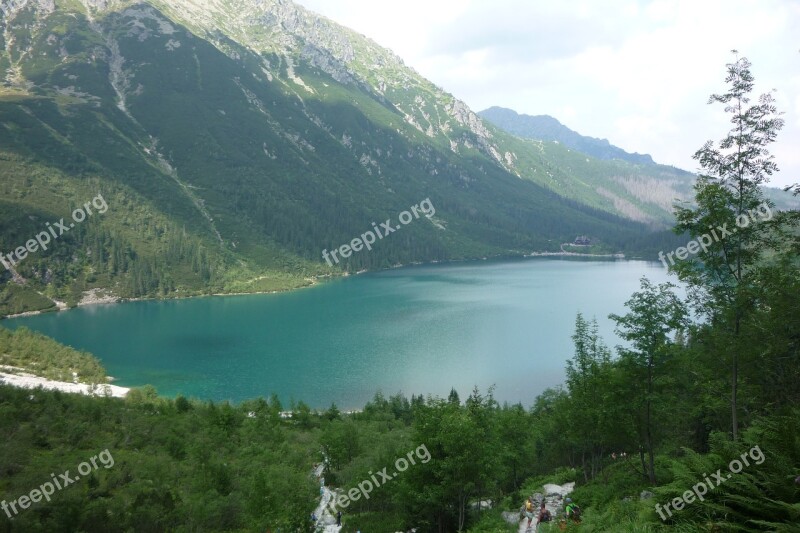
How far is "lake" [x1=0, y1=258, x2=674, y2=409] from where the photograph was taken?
6850 centimetres

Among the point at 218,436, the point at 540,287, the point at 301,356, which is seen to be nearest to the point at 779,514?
the point at 218,436

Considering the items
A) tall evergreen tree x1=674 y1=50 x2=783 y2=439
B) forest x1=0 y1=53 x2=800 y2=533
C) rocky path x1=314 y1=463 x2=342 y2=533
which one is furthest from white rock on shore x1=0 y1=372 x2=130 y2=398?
tall evergreen tree x1=674 y1=50 x2=783 y2=439

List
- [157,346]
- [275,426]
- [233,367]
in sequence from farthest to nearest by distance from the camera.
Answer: [157,346] → [233,367] → [275,426]

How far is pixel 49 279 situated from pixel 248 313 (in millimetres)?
69691

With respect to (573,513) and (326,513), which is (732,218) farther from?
(326,513)

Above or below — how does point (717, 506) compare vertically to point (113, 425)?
above

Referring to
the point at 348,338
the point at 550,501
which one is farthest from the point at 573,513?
the point at 348,338

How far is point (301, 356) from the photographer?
273ft

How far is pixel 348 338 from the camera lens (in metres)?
93.2

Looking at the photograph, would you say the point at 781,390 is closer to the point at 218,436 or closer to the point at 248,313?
the point at 218,436

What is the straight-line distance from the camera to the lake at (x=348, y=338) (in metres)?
68.5

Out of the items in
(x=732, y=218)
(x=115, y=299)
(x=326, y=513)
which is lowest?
(x=326, y=513)

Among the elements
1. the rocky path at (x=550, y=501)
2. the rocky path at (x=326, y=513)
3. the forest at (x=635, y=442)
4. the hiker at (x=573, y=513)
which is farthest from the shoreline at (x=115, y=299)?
the hiker at (x=573, y=513)

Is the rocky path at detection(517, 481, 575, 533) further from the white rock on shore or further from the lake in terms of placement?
the white rock on shore
